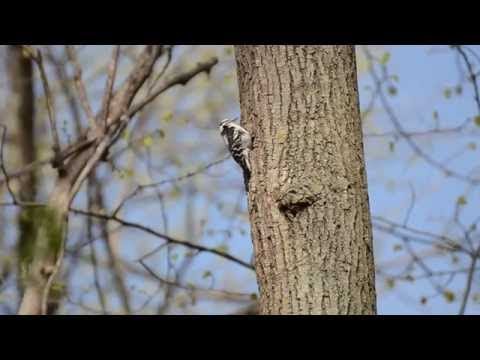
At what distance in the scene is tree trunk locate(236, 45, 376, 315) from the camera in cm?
222

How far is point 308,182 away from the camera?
2.28 meters

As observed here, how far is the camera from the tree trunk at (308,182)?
2.22 meters

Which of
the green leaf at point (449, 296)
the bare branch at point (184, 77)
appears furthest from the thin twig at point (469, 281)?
the bare branch at point (184, 77)

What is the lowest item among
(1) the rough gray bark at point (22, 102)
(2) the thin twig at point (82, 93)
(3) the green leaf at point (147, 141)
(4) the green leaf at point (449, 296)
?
(4) the green leaf at point (449, 296)

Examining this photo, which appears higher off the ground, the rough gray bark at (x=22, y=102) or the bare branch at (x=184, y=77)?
the rough gray bark at (x=22, y=102)

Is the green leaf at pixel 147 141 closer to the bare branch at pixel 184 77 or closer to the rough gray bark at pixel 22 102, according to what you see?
the bare branch at pixel 184 77

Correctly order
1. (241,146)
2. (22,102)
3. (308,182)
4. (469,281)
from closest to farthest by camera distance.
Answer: (308,182) → (241,146) → (469,281) → (22,102)

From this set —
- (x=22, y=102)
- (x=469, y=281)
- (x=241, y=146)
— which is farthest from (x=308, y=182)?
(x=22, y=102)

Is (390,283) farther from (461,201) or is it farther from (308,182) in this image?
(308,182)

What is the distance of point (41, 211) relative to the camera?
4.49 metres

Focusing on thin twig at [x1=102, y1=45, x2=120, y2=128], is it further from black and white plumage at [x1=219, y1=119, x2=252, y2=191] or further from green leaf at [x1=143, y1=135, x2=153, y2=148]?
black and white plumage at [x1=219, y1=119, x2=252, y2=191]

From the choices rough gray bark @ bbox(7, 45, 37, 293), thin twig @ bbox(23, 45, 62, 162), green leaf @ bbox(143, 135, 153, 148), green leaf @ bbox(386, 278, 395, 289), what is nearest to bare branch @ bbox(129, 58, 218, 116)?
green leaf @ bbox(143, 135, 153, 148)

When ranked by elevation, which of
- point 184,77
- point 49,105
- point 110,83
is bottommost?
point 49,105
